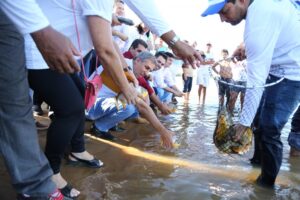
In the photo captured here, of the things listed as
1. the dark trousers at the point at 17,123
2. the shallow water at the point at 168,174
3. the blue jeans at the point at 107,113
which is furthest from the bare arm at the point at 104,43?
the blue jeans at the point at 107,113

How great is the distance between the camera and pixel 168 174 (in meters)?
3.04

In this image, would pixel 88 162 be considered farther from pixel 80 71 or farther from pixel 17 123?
pixel 17 123

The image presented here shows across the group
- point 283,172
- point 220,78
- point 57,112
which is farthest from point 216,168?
point 57,112

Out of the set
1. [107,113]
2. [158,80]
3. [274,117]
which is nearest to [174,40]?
[274,117]

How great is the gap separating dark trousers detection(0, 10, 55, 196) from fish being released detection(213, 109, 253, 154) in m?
1.44

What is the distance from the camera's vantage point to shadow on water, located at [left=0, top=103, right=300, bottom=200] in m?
2.61

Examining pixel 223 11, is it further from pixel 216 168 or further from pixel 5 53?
pixel 5 53

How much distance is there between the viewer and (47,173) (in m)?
1.78

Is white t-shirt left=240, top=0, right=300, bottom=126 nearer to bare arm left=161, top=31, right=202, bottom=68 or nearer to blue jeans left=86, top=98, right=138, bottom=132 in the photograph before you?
bare arm left=161, top=31, right=202, bottom=68

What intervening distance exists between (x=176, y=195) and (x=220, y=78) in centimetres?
96

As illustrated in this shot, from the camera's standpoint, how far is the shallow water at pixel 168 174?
2.62 m

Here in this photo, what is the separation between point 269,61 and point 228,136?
2.10 ft

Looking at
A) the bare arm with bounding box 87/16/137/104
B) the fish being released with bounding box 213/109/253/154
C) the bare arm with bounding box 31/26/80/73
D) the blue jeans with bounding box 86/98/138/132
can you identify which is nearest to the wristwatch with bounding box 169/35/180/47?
the bare arm with bounding box 87/16/137/104

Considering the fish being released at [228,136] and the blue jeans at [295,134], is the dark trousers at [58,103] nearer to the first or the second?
the fish being released at [228,136]
